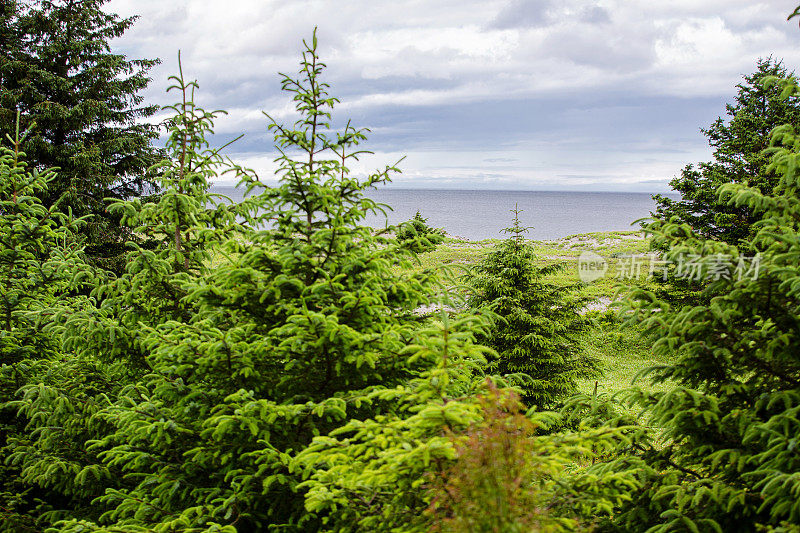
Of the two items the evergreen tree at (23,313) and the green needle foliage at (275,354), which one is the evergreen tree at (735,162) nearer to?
the green needle foliage at (275,354)

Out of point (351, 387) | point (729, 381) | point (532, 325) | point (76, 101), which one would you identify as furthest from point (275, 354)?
point (76, 101)

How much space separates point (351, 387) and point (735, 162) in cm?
1574

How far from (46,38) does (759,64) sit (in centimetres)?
2406

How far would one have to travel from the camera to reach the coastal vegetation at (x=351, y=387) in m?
3.15

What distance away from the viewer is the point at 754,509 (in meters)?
3.33

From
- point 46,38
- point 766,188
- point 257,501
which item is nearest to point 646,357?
point 766,188

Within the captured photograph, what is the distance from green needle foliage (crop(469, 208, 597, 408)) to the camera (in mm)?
11148

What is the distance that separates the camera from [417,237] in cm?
495

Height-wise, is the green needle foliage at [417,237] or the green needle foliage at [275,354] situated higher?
the green needle foliage at [417,237]

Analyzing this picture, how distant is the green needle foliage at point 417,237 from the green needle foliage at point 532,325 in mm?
6152

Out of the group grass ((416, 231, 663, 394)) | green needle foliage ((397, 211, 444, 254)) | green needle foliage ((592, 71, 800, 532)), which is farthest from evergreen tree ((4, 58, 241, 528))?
green needle foliage ((592, 71, 800, 532))

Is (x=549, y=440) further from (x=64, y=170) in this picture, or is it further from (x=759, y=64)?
(x=759, y=64)

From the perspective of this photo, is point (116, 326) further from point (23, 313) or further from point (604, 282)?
point (604, 282)

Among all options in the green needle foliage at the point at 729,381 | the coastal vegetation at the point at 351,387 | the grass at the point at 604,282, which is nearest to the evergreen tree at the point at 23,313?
the coastal vegetation at the point at 351,387
